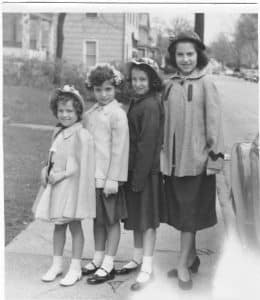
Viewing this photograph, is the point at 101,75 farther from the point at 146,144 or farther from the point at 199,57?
the point at 199,57

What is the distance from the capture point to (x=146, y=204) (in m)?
3.20

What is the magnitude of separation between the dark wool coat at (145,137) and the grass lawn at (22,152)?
1317mm

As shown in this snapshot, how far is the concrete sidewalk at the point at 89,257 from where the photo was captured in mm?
3092

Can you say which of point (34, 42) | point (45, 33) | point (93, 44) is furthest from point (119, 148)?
point (34, 42)

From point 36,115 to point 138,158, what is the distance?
21.7ft

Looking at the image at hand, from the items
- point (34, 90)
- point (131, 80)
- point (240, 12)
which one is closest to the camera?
point (240, 12)

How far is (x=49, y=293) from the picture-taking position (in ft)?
10.1

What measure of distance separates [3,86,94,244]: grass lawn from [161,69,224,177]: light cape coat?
5.21 ft

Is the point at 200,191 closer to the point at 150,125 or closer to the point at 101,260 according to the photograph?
the point at 150,125

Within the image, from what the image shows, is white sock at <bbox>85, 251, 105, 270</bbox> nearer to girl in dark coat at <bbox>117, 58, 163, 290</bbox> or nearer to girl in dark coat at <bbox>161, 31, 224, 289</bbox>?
girl in dark coat at <bbox>117, 58, 163, 290</bbox>

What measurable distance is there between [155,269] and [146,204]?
1.71ft

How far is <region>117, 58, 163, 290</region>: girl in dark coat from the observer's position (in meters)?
3.11

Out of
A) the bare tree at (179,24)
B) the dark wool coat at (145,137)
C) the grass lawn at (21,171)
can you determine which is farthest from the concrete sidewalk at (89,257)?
the bare tree at (179,24)

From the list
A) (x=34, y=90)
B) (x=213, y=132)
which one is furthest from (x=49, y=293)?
(x=34, y=90)
